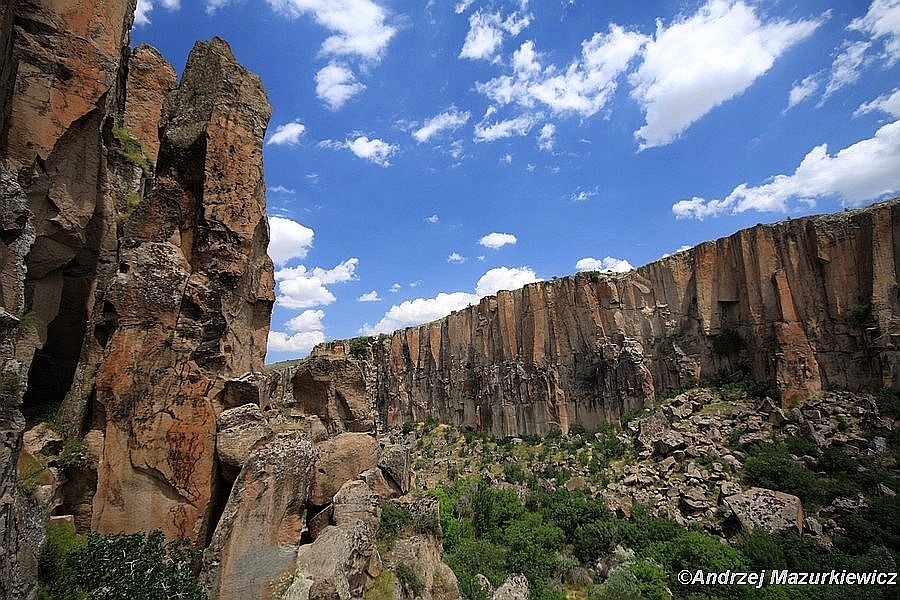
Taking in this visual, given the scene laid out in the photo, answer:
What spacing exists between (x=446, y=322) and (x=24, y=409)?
1873 inches

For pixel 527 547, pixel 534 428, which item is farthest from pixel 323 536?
pixel 534 428

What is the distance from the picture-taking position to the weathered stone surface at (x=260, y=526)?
8.82m

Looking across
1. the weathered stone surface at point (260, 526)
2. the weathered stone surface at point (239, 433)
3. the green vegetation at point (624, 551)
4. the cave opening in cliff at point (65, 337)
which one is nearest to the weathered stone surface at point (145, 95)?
the cave opening in cliff at point (65, 337)

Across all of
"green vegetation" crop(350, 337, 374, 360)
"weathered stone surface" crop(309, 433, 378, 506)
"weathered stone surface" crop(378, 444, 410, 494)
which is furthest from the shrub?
"green vegetation" crop(350, 337, 374, 360)

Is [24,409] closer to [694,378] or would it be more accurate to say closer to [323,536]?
[323,536]

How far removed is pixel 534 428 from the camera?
136 feet

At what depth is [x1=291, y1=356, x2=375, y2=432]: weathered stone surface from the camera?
48.6ft

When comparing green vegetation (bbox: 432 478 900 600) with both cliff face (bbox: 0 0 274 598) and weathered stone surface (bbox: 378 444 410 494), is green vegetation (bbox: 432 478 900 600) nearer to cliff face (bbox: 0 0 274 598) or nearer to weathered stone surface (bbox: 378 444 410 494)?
weathered stone surface (bbox: 378 444 410 494)

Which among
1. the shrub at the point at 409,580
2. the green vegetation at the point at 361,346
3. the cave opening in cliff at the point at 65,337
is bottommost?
the shrub at the point at 409,580

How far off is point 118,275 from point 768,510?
25801 mm

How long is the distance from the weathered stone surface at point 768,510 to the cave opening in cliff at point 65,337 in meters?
A: 25.7

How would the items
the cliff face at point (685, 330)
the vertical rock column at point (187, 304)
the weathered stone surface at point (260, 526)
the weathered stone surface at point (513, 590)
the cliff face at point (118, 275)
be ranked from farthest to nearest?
the cliff face at point (685, 330)
the weathered stone surface at point (513, 590)
the vertical rock column at point (187, 304)
the weathered stone surface at point (260, 526)
the cliff face at point (118, 275)

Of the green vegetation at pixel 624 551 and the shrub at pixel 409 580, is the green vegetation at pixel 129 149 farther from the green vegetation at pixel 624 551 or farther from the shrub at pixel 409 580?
the green vegetation at pixel 624 551

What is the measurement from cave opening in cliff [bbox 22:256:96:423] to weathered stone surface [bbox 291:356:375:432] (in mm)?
6009
